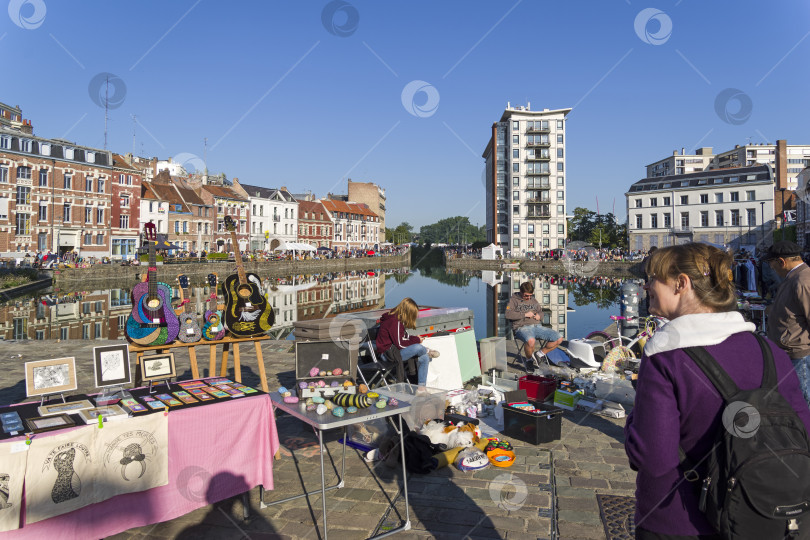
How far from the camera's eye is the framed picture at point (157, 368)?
495cm

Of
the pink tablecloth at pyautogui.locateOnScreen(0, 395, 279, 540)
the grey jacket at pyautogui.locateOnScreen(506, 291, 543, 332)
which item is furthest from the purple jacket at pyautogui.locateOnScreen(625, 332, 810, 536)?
the grey jacket at pyautogui.locateOnScreen(506, 291, 543, 332)

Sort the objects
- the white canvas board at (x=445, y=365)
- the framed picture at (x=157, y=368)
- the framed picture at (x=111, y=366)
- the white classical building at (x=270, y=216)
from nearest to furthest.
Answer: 1. the framed picture at (x=111, y=366)
2. the framed picture at (x=157, y=368)
3. the white canvas board at (x=445, y=365)
4. the white classical building at (x=270, y=216)

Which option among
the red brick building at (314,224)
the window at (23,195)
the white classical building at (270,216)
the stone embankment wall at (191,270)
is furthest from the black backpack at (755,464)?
the red brick building at (314,224)

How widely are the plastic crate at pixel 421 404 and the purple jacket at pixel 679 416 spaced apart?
360cm

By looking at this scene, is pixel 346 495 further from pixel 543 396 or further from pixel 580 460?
pixel 543 396

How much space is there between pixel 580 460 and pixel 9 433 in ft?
15.2

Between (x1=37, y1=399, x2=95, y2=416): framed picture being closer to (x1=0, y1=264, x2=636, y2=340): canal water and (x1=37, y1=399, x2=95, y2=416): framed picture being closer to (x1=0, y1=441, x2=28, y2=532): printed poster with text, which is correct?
(x1=0, y1=441, x2=28, y2=532): printed poster with text

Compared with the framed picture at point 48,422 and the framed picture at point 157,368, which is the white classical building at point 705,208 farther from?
the framed picture at point 48,422

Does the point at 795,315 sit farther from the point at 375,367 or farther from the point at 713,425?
the point at 375,367

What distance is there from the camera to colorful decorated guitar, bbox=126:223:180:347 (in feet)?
18.7

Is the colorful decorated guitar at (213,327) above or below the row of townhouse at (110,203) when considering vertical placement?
below

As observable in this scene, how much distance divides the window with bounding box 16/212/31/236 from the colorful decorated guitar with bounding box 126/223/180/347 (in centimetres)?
4458

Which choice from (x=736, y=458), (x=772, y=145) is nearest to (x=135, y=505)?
(x=736, y=458)

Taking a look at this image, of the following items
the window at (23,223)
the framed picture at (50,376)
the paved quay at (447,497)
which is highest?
the window at (23,223)
